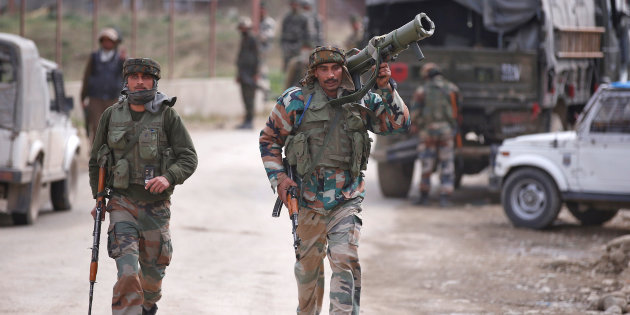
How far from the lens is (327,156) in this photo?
5980 mm

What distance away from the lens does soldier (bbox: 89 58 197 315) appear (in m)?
5.98

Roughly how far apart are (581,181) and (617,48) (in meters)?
6.04

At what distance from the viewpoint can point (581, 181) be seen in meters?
11.7

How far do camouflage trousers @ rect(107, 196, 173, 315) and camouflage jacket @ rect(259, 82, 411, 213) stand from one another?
2.32ft

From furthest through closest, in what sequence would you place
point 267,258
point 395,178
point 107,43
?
point 395,178 → point 107,43 → point 267,258

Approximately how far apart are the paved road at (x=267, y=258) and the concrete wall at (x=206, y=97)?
23.6 ft

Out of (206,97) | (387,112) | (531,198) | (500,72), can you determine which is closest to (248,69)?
(206,97)

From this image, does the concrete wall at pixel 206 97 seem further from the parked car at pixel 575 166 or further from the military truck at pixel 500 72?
the parked car at pixel 575 166

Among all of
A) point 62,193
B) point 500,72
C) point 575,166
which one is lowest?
point 62,193

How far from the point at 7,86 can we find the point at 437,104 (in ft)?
18.5

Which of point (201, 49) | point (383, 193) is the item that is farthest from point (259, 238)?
point (201, 49)

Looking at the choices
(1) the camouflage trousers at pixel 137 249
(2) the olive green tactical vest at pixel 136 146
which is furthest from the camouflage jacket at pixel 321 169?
(1) the camouflage trousers at pixel 137 249

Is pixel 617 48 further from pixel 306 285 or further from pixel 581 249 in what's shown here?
pixel 306 285

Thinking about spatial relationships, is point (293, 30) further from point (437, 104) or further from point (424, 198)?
point (437, 104)
